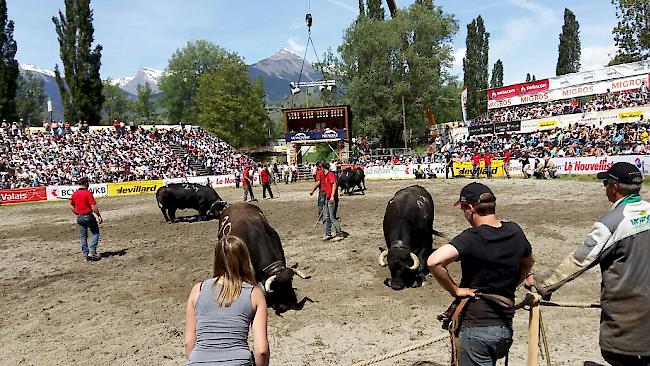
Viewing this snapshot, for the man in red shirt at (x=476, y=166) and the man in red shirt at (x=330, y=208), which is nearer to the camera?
the man in red shirt at (x=330, y=208)

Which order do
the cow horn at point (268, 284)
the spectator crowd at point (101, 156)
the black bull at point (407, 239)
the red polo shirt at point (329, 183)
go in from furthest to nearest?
the spectator crowd at point (101, 156), the red polo shirt at point (329, 183), the black bull at point (407, 239), the cow horn at point (268, 284)

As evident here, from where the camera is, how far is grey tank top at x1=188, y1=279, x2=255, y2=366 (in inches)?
126

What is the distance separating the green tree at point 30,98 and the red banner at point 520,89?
76.2 m

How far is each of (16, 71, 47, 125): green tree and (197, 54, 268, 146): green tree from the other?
1619 inches

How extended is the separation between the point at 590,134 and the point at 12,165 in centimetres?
3905

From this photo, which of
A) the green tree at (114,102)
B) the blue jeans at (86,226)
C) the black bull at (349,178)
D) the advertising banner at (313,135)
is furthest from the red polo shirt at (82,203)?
the green tree at (114,102)

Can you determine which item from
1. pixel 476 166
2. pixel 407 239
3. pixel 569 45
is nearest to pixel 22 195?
pixel 476 166

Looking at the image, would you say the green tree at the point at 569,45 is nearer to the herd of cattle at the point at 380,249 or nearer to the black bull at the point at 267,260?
the herd of cattle at the point at 380,249

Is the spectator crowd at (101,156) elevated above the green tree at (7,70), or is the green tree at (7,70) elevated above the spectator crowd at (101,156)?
the green tree at (7,70)

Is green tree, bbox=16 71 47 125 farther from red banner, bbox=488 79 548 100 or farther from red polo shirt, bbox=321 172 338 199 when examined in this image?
red polo shirt, bbox=321 172 338 199

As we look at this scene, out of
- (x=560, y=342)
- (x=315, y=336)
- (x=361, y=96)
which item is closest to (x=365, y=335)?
(x=315, y=336)

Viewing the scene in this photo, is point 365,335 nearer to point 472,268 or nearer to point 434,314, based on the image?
point 434,314

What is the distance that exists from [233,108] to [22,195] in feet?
114

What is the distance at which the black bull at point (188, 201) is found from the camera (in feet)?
59.1
